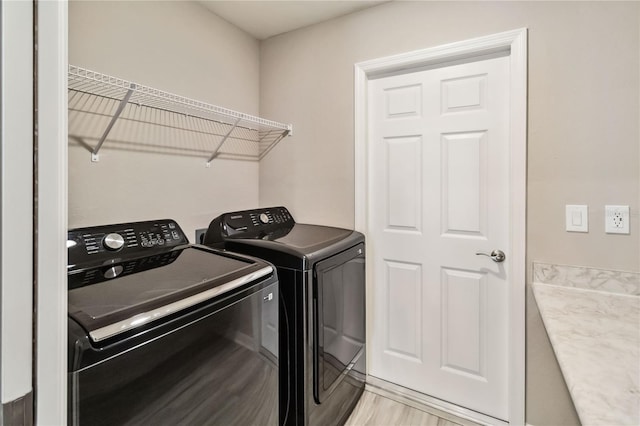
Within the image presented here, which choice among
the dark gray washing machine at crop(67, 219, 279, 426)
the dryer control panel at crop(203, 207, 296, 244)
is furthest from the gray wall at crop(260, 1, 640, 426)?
the dark gray washing machine at crop(67, 219, 279, 426)

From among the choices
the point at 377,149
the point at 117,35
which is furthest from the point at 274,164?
the point at 117,35

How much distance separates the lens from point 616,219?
56.8 inches

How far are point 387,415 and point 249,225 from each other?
1377mm

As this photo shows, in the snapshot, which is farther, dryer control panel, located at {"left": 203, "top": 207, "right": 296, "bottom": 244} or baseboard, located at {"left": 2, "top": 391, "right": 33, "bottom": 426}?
dryer control panel, located at {"left": 203, "top": 207, "right": 296, "bottom": 244}

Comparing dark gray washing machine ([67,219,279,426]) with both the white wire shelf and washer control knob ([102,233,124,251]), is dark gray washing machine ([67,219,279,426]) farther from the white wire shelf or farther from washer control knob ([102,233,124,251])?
the white wire shelf

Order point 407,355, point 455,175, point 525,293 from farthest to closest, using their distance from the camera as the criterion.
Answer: point 407,355
point 455,175
point 525,293

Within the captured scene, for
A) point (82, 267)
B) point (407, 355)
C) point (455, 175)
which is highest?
point (455, 175)

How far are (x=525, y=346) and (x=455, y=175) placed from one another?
0.97 meters

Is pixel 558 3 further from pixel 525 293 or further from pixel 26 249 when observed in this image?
pixel 26 249

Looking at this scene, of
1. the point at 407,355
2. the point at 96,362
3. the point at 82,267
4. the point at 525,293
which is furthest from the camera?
the point at 407,355

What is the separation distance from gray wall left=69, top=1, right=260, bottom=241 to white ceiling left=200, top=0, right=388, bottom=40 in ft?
0.28

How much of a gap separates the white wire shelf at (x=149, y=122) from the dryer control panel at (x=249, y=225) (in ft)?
1.46

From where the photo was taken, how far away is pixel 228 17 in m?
2.13

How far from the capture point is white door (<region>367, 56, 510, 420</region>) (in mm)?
1754
